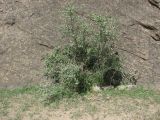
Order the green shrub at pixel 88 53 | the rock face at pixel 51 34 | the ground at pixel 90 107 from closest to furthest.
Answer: the ground at pixel 90 107
the green shrub at pixel 88 53
the rock face at pixel 51 34

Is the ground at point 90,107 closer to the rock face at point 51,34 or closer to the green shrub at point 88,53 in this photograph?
the green shrub at point 88,53

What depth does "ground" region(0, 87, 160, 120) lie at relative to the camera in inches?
385

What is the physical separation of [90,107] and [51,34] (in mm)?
3534

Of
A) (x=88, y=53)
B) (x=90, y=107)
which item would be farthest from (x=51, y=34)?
(x=90, y=107)

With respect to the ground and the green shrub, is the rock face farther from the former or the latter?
the ground

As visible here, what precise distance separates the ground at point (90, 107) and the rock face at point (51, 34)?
5.10 ft

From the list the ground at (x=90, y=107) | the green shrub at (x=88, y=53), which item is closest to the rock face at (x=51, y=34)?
the green shrub at (x=88, y=53)

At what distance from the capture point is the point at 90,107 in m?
10.1

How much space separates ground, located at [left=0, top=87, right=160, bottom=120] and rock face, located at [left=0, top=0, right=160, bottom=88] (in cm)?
156

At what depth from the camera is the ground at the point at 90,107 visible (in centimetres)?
979

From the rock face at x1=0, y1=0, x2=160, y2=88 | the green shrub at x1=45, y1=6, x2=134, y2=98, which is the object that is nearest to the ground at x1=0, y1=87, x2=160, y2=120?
the green shrub at x1=45, y1=6, x2=134, y2=98

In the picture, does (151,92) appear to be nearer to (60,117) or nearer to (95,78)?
(95,78)

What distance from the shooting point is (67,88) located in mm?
11023

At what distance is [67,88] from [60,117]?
1309mm
